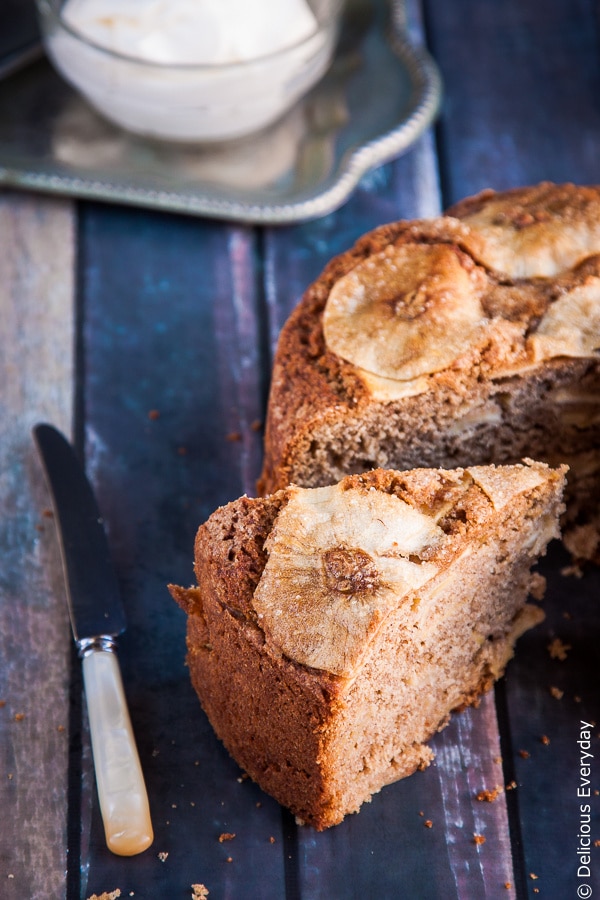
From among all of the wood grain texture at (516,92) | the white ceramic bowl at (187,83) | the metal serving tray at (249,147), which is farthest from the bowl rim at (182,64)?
the wood grain texture at (516,92)

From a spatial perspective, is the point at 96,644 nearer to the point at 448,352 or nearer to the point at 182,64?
the point at 448,352

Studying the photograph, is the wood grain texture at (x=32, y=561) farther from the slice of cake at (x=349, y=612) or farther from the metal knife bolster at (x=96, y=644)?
the slice of cake at (x=349, y=612)

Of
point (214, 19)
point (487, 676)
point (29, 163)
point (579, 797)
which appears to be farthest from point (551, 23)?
point (579, 797)

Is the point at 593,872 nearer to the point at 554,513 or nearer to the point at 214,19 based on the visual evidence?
the point at 554,513

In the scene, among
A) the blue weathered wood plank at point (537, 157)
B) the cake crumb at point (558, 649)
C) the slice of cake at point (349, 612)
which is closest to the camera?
the slice of cake at point (349, 612)

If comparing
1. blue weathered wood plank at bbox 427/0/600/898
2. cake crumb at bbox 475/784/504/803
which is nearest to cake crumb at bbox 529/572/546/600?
blue weathered wood plank at bbox 427/0/600/898

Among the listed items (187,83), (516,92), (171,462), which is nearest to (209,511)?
(171,462)
